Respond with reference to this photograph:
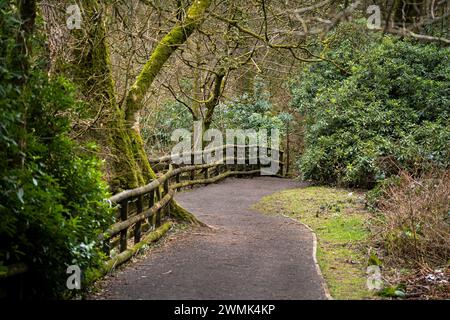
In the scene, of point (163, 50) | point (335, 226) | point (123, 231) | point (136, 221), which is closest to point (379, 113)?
point (335, 226)

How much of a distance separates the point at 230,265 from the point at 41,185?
3740 millimetres

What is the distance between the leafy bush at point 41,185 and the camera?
4773 millimetres

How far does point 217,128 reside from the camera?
24.4m

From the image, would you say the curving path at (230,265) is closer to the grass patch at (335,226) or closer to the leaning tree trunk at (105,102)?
the grass patch at (335,226)

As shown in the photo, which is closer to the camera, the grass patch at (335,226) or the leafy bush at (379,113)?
the grass patch at (335,226)

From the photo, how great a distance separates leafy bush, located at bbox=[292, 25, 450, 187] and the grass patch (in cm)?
104

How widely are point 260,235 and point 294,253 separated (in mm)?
1736

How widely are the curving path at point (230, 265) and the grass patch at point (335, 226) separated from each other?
0.32m

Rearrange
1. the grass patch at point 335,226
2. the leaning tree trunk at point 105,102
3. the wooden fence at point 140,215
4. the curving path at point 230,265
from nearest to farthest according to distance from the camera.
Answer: the curving path at point 230,265 < the grass patch at point 335,226 < the wooden fence at point 140,215 < the leaning tree trunk at point 105,102

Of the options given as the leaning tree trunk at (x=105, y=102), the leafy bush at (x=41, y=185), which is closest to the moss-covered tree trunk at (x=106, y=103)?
the leaning tree trunk at (x=105, y=102)

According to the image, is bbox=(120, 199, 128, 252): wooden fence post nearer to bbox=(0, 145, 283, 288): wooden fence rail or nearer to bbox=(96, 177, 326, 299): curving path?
bbox=(0, 145, 283, 288): wooden fence rail

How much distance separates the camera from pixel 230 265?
8180 mm

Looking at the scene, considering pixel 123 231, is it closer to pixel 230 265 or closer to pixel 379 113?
pixel 230 265
